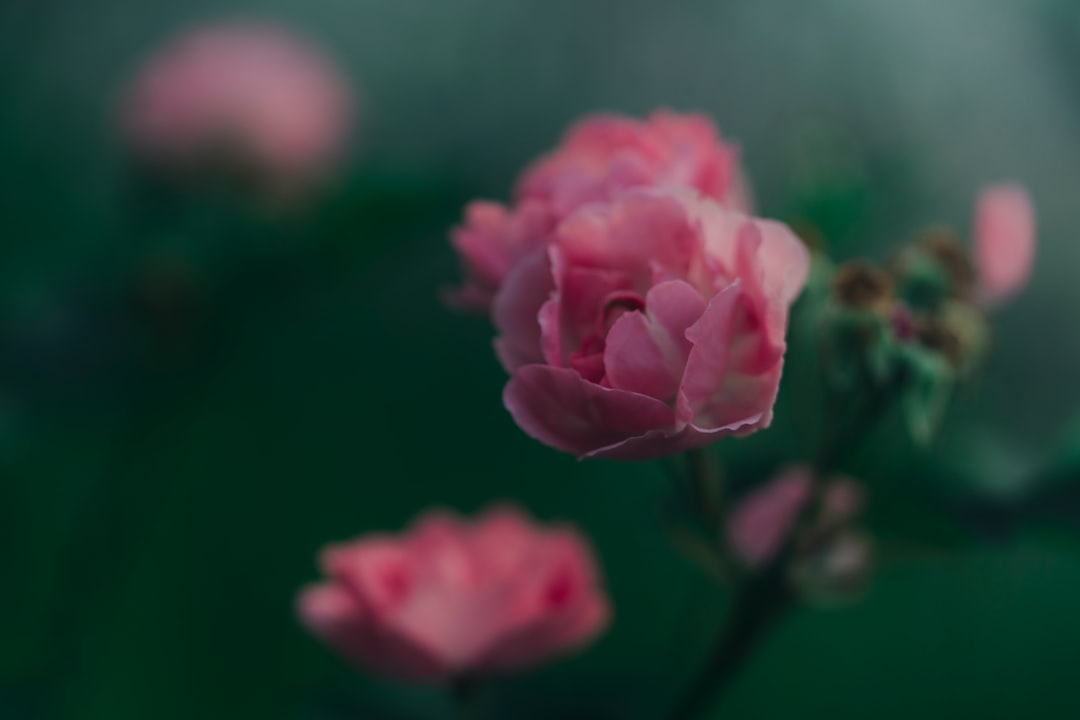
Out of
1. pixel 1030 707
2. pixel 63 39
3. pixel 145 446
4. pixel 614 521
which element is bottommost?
pixel 1030 707

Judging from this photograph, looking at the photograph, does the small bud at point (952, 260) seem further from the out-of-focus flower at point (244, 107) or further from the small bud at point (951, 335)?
the out-of-focus flower at point (244, 107)

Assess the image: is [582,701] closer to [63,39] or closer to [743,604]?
[743,604]

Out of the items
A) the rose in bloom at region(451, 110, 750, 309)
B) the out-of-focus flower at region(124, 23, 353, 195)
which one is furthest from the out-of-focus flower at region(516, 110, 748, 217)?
the out-of-focus flower at region(124, 23, 353, 195)

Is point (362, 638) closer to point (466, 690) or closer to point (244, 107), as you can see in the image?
point (466, 690)

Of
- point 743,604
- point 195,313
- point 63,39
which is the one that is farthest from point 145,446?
point 743,604

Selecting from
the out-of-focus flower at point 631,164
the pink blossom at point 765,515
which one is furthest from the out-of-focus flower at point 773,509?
the out-of-focus flower at point 631,164

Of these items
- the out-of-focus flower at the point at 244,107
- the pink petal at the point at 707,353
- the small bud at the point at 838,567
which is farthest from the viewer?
the out-of-focus flower at the point at 244,107

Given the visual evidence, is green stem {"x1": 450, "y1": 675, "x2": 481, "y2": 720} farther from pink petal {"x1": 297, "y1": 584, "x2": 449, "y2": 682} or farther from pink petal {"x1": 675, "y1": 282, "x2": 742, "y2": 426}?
pink petal {"x1": 675, "y1": 282, "x2": 742, "y2": 426}

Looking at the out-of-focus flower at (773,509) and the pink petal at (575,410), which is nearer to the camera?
the pink petal at (575,410)
